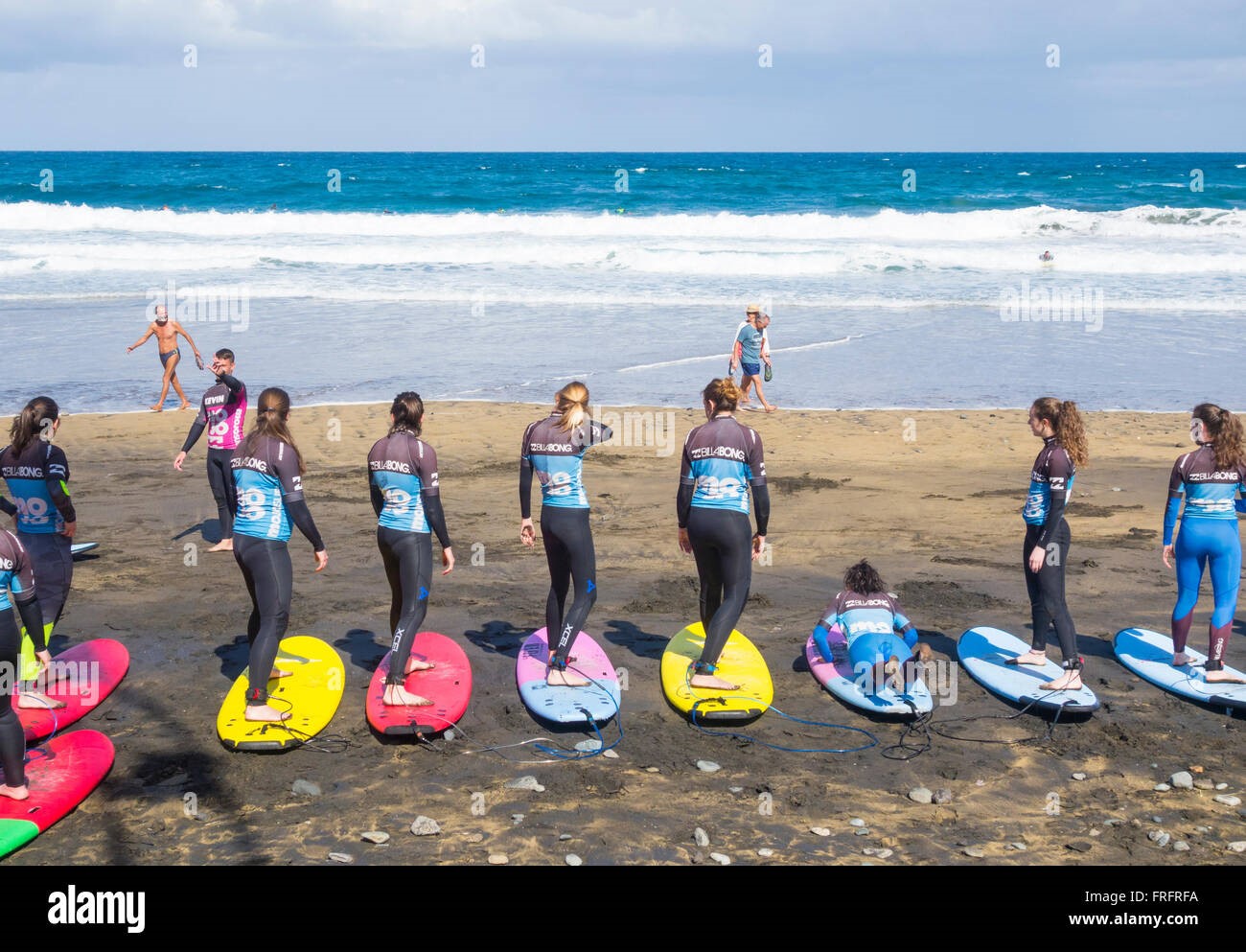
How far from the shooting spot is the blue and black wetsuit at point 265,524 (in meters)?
6.64

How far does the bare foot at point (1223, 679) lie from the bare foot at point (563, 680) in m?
4.32

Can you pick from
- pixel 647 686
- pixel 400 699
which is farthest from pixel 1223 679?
pixel 400 699

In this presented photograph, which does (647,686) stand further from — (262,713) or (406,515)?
(262,713)

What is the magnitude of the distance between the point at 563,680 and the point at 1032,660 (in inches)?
133

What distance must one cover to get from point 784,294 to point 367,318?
1062 cm

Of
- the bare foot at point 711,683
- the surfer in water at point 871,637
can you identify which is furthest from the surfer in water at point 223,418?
the surfer in water at point 871,637

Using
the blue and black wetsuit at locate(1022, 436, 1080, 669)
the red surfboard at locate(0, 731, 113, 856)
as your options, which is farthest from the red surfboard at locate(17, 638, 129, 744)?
the blue and black wetsuit at locate(1022, 436, 1080, 669)

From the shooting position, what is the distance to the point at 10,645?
5707mm

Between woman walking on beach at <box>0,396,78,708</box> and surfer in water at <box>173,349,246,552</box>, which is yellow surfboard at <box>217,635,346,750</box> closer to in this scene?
woman walking on beach at <box>0,396,78,708</box>

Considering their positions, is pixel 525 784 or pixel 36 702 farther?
pixel 36 702

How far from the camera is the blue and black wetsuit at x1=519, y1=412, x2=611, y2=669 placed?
23.5 feet

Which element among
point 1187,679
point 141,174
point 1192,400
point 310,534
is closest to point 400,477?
point 310,534

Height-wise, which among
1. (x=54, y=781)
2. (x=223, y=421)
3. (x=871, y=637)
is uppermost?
(x=223, y=421)

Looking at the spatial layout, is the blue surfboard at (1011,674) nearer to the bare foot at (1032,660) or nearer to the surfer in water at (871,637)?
the bare foot at (1032,660)
